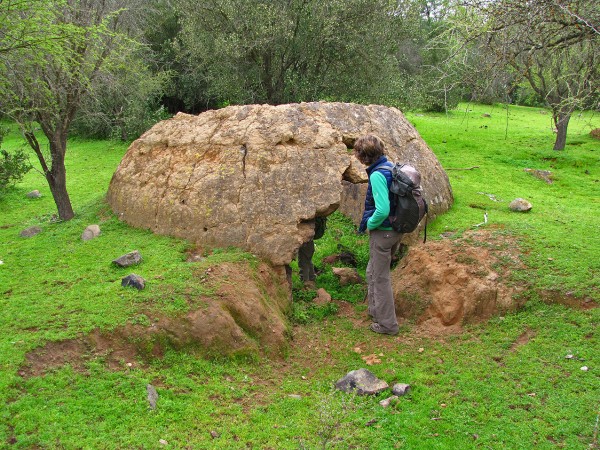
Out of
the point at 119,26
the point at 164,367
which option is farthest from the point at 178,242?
the point at 119,26

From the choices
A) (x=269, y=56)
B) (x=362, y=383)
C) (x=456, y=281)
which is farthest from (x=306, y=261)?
(x=269, y=56)

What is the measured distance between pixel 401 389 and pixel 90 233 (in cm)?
603

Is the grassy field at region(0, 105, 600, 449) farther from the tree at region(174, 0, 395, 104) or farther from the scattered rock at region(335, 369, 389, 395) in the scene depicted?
the tree at region(174, 0, 395, 104)

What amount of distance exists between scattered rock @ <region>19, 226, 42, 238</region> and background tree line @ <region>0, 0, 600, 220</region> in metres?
0.61

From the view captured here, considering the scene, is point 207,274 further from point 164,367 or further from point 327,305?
point 327,305

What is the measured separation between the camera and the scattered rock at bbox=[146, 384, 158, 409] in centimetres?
532

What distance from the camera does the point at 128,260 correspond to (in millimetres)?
7723

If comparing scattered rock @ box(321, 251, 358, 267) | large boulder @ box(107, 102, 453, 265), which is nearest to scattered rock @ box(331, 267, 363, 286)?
scattered rock @ box(321, 251, 358, 267)

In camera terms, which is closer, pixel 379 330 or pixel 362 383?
pixel 362 383

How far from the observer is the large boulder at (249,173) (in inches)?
317

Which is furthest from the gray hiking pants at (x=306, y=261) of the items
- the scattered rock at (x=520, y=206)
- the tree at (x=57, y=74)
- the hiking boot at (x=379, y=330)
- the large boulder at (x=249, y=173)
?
the tree at (x=57, y=74)

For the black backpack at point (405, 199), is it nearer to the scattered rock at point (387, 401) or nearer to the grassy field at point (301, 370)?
the grassy field at point (301, 370)

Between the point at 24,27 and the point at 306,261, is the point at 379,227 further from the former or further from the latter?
the point at 24,27

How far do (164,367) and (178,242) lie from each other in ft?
9.08
